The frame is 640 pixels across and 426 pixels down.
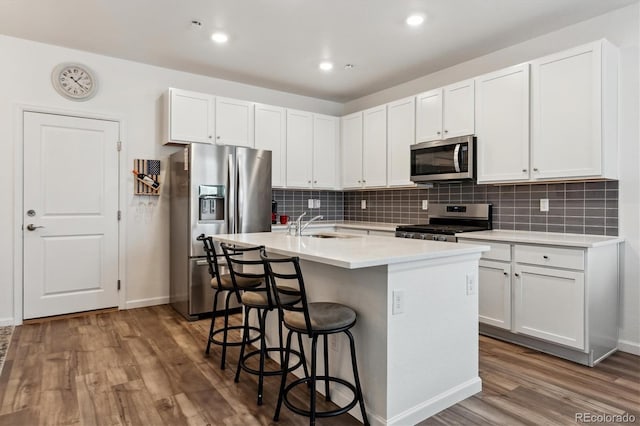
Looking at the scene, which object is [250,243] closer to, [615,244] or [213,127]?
[213,127]

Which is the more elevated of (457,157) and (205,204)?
(457,157)

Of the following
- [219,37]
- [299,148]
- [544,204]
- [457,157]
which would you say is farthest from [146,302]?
[544,204]

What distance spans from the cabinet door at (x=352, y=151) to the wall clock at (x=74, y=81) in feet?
9.82

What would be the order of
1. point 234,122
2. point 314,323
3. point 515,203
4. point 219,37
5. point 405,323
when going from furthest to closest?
point 234,122 → point 515,203 → point 219,37 → point 405,323 → point 314,323

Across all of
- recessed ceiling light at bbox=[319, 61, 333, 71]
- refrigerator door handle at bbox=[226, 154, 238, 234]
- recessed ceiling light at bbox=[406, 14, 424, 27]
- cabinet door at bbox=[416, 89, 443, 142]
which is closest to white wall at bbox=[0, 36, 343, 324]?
refrigerator door handle at bbox=[226, 154, 238, 234]

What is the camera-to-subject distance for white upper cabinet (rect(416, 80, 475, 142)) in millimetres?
3742

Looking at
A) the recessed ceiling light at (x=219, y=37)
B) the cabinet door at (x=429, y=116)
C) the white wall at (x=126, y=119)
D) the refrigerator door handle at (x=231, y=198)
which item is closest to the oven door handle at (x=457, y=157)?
the cabinet door at (x=429, y=116)

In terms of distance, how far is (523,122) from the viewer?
330 cm

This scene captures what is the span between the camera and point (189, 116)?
4.19m

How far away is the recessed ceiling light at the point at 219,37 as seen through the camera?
11.5 ft

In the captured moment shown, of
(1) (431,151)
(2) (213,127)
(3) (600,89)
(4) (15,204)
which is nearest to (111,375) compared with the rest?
(4) (15,204)

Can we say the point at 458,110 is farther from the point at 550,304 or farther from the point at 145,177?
the point at 145,177

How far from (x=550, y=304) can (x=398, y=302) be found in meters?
1.66

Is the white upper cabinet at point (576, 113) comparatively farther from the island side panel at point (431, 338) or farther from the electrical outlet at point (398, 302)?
the electrical outlet at point (398, 302)
